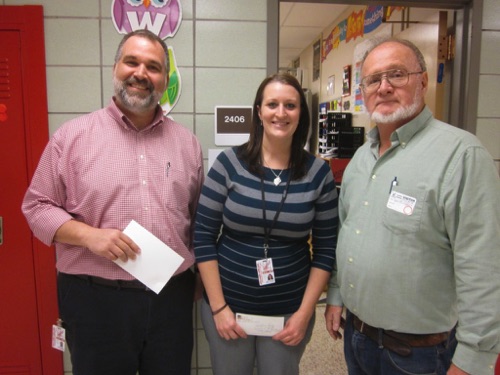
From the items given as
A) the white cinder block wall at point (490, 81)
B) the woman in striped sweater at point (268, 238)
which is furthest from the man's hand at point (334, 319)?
the white cinder block wall at point (490, 81)

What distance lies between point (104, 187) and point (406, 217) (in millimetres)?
A: 1030

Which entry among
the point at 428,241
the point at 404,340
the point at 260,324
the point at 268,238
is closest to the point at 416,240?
the point at 428,241

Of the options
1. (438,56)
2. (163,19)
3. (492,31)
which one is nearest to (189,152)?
(163,19)

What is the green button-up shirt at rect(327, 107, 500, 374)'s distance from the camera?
103cm

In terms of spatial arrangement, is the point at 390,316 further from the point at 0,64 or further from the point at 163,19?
the point at 0,64

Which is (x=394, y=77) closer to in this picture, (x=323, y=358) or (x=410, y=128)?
(x=410, y=128)

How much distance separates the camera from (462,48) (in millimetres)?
2059

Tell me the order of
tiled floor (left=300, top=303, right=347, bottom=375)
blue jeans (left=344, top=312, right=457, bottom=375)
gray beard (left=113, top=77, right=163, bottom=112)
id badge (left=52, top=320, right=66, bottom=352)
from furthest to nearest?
tiled floor (left=300, top=303, right=347, bottom=375)
id badge (left=52, top=320, right=66, bottom=352)
gray beard (left=113, top=77, right=163, bottom=112)
blue jeans (left=344, top=312, right=457, bottom=375)

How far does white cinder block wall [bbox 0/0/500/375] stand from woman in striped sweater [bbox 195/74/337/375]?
604 millimetres

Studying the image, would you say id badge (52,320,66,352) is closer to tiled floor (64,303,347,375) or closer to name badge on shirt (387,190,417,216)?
tiled floor (64,303,347,375)

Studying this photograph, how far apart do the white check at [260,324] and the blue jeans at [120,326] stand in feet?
0.92

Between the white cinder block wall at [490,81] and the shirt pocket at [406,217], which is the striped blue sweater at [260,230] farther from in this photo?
the white cinder block wall at [490,81]

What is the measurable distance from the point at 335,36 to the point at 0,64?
4050 mm

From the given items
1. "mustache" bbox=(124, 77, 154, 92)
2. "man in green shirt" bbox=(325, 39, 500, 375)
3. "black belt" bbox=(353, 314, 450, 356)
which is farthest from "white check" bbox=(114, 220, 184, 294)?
"black belt" bbox=(353, 314, 450, 356)
